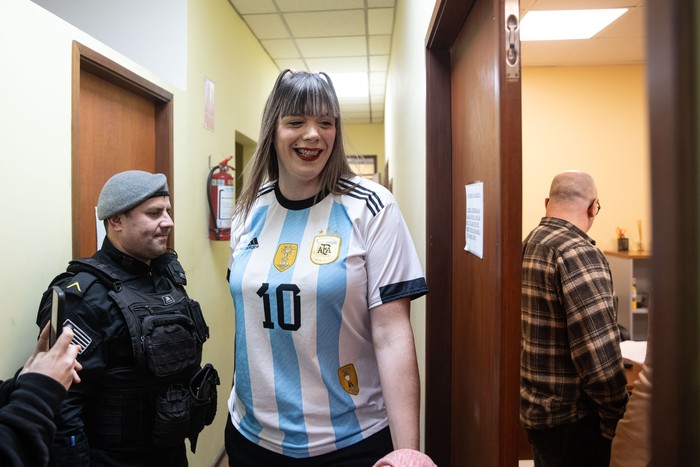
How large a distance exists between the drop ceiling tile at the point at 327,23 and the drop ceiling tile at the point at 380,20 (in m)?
0.06

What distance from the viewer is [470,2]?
1.21m

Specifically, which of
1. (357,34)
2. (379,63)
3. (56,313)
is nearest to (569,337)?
(56,313)

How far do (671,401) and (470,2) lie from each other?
3.83 feet

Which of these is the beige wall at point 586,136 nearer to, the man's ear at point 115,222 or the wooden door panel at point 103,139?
the wooden door panel at point 103,139

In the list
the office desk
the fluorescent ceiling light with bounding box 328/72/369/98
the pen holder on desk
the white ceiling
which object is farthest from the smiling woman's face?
the fluorescent ceiling light with bounding box 328/72/369/98

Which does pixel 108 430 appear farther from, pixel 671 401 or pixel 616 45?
pixel 616 45

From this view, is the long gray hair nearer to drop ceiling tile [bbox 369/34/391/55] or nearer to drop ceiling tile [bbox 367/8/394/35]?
drop ceiling tile [bbox 367/8/394/35]

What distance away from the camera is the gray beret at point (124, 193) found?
1.56m

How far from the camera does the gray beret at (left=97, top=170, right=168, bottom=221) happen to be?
5.13 feet

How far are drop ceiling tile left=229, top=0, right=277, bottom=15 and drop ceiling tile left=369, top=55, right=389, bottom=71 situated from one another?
56.4 inches

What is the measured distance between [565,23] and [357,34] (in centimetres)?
163

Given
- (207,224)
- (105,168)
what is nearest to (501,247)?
(105,168)

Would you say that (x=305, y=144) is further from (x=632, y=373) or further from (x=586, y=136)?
(x=586, y=136)

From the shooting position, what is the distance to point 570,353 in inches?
64.8
